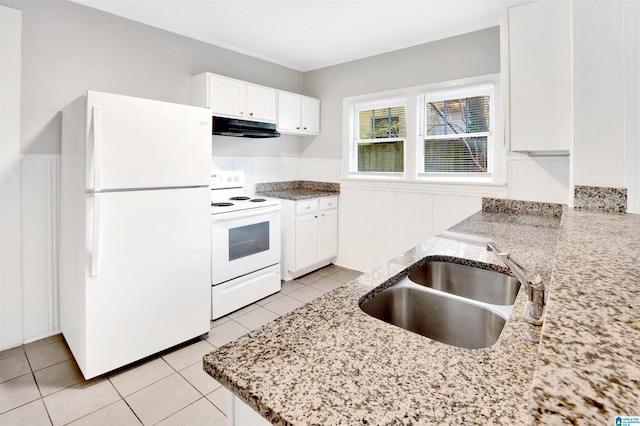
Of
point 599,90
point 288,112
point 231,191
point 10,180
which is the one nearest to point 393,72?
point 288,112

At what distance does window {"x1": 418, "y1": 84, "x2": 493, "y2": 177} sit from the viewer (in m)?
3.14

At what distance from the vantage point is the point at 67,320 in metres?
2.32

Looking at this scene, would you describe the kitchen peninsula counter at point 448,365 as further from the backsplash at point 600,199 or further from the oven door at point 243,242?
the oven door at point 243,242

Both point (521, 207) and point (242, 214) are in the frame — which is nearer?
point (521, 207)

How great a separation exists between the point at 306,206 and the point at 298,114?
118cm

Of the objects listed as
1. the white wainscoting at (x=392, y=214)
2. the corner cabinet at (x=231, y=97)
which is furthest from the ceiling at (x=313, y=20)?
the white wainscoting at (x=392, y=214)

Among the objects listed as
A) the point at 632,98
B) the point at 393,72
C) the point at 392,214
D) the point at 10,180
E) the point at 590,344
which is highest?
the point at 393,72

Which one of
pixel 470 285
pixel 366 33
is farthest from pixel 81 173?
pixel 366 33

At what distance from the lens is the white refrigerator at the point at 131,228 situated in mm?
1917

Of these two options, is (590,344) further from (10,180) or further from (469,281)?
(10,180)

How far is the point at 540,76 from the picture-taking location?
1.95 m

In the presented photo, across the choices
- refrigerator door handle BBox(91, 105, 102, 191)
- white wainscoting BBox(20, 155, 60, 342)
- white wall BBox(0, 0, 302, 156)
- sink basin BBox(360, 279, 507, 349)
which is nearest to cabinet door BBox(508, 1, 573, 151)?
sink basin BBox(360, 279, 507, 349)

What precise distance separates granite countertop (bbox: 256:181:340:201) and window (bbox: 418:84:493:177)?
1165mm

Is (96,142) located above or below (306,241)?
above
